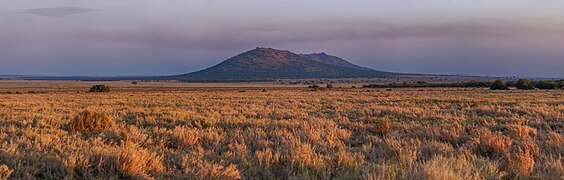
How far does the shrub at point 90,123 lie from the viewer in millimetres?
9391

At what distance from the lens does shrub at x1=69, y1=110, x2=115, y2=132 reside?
9.39 metres

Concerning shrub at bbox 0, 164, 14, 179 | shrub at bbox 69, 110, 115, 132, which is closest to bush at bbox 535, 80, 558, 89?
shrub at bbox 69, 110, 115, 132

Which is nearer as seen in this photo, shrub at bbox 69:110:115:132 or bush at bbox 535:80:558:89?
shrub at bbox 69:110:115:132

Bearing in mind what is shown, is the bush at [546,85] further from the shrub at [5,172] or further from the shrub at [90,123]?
the shrub at [5,172]

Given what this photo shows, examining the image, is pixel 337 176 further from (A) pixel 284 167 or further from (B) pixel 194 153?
(B) pixel 194 153

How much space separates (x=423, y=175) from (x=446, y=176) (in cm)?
23

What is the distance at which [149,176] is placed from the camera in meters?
4.96

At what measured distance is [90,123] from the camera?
9594 millimetres

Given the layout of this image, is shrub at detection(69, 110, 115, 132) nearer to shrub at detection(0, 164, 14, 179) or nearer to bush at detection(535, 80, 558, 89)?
shrub at detection(0, 164, 14, 179)

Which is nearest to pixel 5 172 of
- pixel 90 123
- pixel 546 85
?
pixel 90 123

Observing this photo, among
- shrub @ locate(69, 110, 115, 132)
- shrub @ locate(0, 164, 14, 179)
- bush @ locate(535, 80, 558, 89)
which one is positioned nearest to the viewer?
shrub @ locate(0, 164, 14, 179)

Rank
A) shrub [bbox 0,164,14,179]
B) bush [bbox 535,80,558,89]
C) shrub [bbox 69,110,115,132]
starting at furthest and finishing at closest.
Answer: bush [bbox 535,80,558,89] → shrub [bbox 69,110,115,132] → shrub [bbox 0,164,14,179]

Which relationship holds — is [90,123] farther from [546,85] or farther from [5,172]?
[546,85]

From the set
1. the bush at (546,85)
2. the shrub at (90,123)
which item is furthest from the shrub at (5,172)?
the bush at (546,85)
